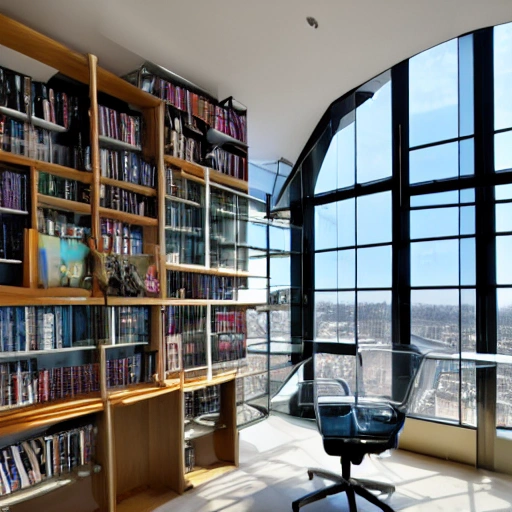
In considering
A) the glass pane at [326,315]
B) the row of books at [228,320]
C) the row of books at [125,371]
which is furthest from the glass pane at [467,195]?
the row of books at [125,371]

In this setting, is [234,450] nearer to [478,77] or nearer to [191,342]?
[191,342]

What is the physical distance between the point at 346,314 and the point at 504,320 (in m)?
1.34

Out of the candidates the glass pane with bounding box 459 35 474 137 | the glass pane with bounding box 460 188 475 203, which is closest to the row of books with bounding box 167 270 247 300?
the glass pane with bounding box 460 188 475 203

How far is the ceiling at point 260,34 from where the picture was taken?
7.48 ft

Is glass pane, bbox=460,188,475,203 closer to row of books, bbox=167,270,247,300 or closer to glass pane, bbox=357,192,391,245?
glass pane, bbox=357,192,391,245

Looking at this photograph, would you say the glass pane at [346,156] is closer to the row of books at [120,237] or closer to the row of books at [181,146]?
the row of books at [181,146]

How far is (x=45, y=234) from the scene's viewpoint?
219 centimetres

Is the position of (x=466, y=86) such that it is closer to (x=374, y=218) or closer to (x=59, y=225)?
(x=374, y=218)

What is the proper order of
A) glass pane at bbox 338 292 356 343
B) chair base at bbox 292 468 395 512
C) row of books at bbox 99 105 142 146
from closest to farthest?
chair base at bbox 292 468 395 512, row of books at bbox 99 105 142 146, glass pane at bbox 338 292 356 343

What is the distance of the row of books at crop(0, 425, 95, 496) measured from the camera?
2.03 metres

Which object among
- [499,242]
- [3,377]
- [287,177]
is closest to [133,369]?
[3,377]

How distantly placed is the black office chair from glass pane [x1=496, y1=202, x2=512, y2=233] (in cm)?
123

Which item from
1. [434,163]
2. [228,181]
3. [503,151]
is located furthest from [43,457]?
[503,151]

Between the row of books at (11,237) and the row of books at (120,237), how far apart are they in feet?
1.54
